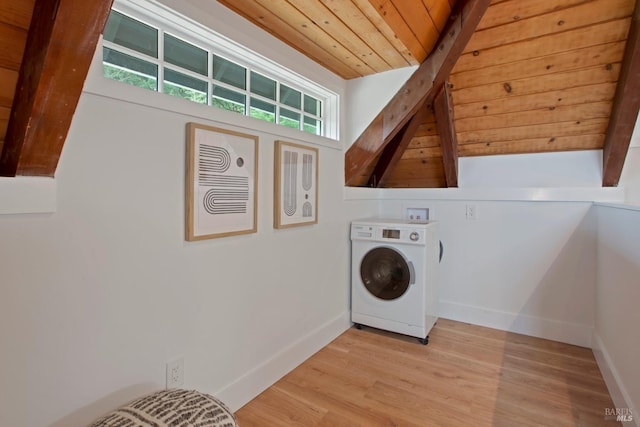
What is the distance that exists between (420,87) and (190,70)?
60.1 inches

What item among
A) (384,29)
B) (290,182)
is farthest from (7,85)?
(384,29)

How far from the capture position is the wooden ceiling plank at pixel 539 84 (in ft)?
6.90

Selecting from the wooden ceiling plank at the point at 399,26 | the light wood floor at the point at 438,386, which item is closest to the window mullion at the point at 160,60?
the wooden ceiling plank at the point at 399,26

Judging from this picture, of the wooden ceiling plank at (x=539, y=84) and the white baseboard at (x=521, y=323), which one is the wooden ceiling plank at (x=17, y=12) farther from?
the white baseboard at (x=521, y=323)

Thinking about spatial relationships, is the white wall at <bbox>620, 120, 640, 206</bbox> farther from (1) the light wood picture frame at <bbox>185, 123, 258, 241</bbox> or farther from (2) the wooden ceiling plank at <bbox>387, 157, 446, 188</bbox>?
(1) the light wood picture frame at <bbox>185, 123, 258, 241</bbox>

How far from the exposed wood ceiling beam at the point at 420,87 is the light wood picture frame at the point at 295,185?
496 mm

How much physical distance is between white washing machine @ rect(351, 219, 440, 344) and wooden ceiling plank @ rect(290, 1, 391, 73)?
47.2 inches

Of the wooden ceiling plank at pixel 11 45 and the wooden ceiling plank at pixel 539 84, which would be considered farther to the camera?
the wooden ceiling plank at pixel 539 84

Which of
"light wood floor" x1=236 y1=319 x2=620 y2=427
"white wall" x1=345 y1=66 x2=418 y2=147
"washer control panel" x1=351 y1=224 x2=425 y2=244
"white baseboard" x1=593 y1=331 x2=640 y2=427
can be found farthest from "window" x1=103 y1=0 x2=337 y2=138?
"white baseboard" x1=593 y1=331 x2=640 y2=427

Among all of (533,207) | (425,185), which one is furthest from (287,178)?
(533,207)

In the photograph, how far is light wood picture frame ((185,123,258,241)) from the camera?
146 centimetres

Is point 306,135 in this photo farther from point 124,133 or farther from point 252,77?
point 124,133

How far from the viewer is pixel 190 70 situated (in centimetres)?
163

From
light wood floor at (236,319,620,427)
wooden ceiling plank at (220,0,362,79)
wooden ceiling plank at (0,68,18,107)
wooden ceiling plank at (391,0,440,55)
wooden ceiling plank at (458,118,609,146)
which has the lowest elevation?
light wood floor at (236,319,620,427)
